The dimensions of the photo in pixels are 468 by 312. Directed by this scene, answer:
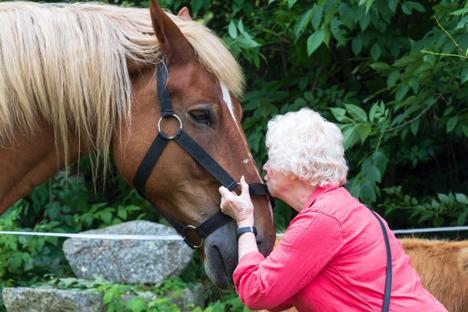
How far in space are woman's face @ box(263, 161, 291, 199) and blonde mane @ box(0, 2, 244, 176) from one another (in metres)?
0.38

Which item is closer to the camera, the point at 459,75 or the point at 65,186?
the point at 459,75

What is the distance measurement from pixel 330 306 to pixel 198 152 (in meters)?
0.69

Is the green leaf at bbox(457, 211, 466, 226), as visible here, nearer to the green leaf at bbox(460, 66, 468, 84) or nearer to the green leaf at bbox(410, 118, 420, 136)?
the green leaf at bbox(410, 118, 420, 136)

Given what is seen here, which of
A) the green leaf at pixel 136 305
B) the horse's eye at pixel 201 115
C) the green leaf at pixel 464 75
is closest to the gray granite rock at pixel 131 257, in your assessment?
the green leaf at pixel 136 305

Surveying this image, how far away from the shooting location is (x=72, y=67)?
2.59 meters

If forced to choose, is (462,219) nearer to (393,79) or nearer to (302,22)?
(393,79)

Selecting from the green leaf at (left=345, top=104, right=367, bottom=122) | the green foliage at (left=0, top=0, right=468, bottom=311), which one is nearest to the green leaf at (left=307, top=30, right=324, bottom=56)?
the green foliage at (left=0, top=0, right=468, bottom=311)

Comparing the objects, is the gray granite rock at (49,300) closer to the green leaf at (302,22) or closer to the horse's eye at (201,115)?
the green leaf at (302,22)

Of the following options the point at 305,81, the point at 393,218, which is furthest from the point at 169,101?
the point at 393,218

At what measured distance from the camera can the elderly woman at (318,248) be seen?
2373 millimetres

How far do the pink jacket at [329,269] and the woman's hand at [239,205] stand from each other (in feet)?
0.53

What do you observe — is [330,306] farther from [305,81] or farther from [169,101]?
[305,81]

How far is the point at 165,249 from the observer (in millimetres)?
5051

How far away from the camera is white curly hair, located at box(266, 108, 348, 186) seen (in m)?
2.47
